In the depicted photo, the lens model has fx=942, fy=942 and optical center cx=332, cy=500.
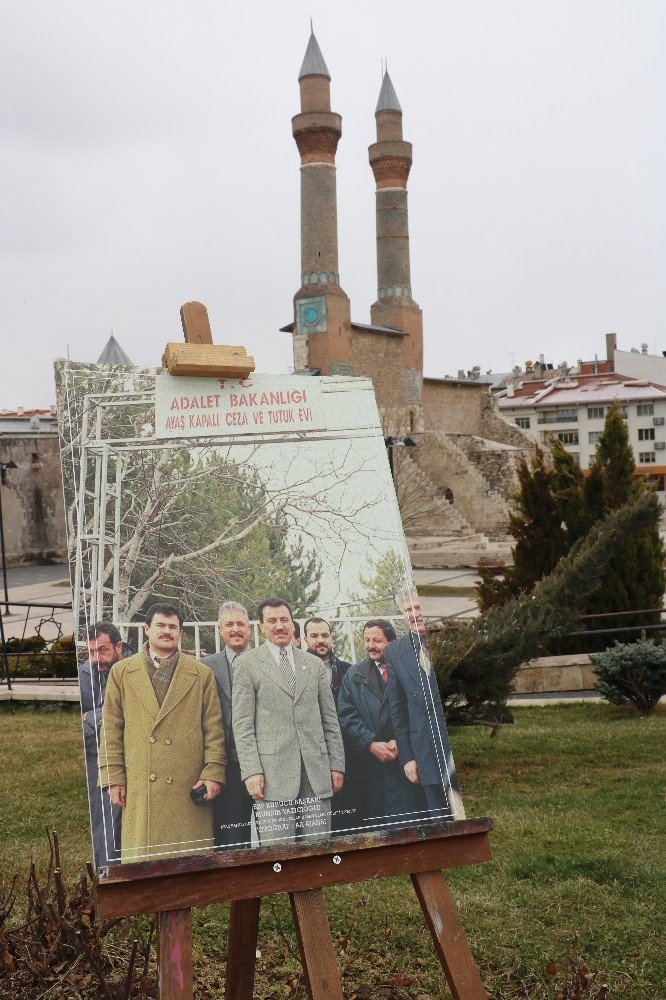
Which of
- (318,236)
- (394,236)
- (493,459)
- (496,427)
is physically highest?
(394,236)

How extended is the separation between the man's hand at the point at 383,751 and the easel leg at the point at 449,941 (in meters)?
0.27

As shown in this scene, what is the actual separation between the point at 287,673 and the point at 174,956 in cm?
66

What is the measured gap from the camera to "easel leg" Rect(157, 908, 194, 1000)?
190cm

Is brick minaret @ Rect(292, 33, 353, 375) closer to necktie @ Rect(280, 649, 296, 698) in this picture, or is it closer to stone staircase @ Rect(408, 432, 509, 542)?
stone staircase @ Rect(408, 432, 509, 542)

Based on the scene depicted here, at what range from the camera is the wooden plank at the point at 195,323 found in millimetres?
2895

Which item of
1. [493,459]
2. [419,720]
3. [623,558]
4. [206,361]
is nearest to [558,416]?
[493,459]

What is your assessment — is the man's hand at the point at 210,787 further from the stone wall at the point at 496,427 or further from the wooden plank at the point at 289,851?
the stone wall at the point at 496,427

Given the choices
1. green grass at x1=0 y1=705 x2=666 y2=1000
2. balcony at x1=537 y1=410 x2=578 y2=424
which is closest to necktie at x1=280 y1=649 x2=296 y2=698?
green grass at x1=0 y1=705 x2=666 y2=1000

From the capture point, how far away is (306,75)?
2422 cm

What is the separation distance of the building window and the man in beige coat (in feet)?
140

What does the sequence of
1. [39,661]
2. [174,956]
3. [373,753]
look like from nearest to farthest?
[174,956], [373,753], [39,661]

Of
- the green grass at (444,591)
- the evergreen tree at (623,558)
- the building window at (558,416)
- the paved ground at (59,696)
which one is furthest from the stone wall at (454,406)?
the paved ground at (59,696)

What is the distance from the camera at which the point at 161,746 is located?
2.14m

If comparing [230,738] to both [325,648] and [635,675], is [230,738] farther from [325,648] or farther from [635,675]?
[635,675]
